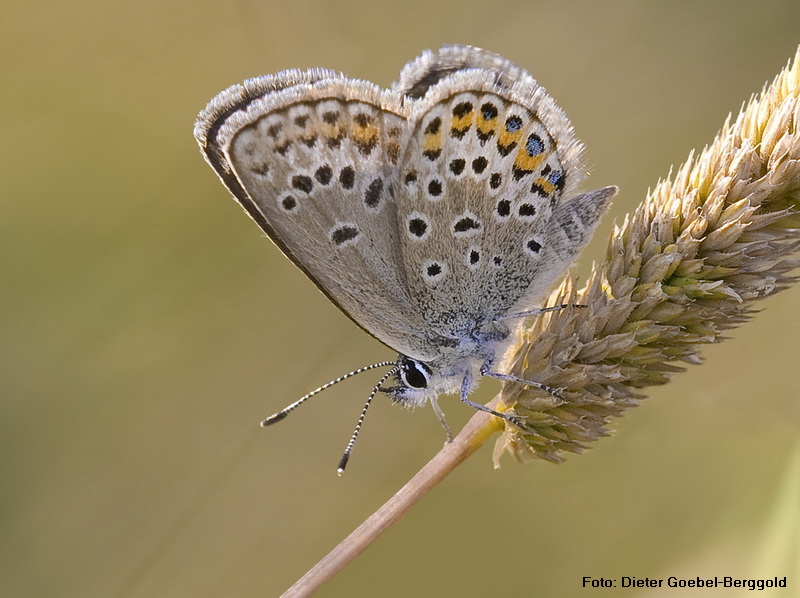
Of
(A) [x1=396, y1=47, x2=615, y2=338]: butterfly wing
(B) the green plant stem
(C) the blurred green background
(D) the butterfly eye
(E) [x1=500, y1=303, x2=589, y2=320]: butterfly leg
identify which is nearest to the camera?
(B) the green plant stem

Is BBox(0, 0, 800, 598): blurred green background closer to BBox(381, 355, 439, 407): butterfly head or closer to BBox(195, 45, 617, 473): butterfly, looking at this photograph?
BBox(381, 355, 439, 407): butterfly head

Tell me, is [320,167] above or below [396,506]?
above

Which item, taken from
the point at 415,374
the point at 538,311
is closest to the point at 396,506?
the point at 415,374

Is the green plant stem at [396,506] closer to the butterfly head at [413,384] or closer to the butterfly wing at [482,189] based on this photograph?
the butterfly head at [413,384]

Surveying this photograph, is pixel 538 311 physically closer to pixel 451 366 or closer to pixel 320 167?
pixel 451 366

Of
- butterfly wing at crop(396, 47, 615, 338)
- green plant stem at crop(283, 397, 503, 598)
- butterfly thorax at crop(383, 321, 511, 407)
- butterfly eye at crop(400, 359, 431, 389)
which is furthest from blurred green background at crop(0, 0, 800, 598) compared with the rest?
green plant stem at crop(283, 397, 503, 598)

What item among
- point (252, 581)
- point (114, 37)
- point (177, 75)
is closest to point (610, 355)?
point (252, 581)
